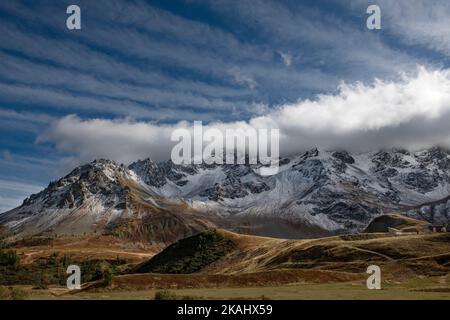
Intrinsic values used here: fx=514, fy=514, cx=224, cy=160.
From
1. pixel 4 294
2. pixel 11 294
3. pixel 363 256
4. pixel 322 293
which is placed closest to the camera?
pixel 4 294

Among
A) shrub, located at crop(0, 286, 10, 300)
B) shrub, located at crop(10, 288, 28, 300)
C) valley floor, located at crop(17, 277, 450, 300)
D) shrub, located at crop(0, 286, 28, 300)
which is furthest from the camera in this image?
shrub, located at crop(10, 288, 28, 300)

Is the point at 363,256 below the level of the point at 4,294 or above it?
above

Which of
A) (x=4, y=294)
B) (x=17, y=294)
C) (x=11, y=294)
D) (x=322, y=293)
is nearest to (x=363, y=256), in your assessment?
(x=322, y=293)

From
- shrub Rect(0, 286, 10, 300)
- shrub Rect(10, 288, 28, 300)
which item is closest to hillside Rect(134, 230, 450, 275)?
shrub Rect(10, 288, 28, 300)

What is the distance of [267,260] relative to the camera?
568 feet

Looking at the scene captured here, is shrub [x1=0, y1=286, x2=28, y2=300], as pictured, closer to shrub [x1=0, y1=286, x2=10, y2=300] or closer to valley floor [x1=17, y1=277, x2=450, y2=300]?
shrub [x1=0, y1=286, x2=10, y2=300]

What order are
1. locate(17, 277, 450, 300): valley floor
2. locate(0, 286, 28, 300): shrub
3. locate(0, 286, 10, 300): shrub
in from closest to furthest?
locate(0, 286, 10, 300): shrub < locate(0, 286, 28, 300): shrub < locate(17, 277, 450, 300): valley floor

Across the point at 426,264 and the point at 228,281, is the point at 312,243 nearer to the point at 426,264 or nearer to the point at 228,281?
Answer: the point at 426,264

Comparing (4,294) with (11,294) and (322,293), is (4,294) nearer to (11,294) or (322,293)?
(11,294)
